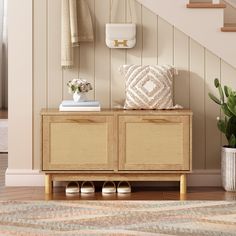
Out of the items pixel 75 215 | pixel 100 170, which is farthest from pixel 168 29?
pixel 75 215

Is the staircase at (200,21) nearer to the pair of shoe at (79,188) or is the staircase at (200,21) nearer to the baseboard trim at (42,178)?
the baseboard trim at (42,178)

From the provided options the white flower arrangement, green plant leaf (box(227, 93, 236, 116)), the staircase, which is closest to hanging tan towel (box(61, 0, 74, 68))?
the white flower arrangement

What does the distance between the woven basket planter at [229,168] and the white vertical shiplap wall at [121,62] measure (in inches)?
12.2

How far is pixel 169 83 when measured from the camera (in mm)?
5441

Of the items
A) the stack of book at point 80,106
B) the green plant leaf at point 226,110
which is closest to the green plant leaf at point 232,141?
the green plant leaf at point 226,110

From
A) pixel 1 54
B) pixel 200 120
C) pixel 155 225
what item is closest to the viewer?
pixel 155 225

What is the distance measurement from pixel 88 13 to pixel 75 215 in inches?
63.1

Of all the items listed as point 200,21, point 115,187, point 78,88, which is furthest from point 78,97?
point 200,21

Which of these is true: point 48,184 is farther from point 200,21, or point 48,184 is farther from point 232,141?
point 200,21

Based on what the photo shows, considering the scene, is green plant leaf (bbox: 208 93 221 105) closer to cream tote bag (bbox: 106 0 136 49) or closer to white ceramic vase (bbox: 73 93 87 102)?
cream tote bag (bbox: 106 0 136 49)

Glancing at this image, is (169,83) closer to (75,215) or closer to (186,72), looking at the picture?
(186,72)

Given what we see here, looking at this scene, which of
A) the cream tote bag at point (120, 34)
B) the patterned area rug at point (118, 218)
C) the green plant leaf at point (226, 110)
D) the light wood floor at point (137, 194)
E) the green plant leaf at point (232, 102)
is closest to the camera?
the patterned area rug at point (118, 218)

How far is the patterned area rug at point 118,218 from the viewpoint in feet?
13.7

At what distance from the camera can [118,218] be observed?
4480 mm
